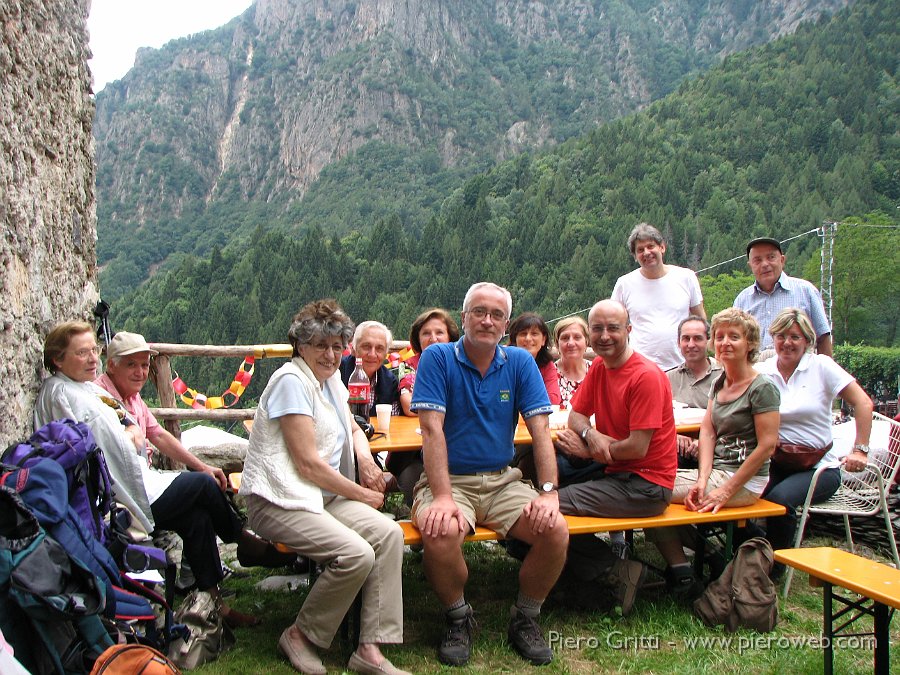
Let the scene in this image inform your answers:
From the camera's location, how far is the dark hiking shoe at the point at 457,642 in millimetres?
2791

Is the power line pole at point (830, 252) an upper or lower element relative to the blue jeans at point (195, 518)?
upper

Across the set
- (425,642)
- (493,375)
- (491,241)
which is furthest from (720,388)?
(491,241)

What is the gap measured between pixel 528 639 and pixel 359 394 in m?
1.49

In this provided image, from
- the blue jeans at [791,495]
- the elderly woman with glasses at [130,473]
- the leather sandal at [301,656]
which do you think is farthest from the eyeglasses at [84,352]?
the blue jeans at [791,495]

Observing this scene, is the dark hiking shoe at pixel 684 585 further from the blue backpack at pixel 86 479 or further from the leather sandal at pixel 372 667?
the blue backpack at pixel 86 479

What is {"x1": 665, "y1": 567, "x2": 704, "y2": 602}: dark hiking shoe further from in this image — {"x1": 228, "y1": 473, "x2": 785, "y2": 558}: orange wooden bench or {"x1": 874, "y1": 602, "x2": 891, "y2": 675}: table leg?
{"x1": 874, "y1": 602, "x2": 891, "y2": 675}: table leg

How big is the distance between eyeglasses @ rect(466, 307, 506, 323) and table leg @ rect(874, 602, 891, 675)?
1657mm

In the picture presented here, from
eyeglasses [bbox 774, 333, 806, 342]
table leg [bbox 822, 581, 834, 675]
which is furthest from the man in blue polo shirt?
eyeglasses [bbox 774, 333, 806, 342]

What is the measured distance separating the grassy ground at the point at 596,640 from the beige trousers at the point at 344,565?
0.64 feet

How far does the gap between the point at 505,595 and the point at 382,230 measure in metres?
62.5

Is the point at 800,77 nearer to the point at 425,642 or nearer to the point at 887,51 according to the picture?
the point at 887,51

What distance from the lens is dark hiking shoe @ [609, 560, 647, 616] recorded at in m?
3.24

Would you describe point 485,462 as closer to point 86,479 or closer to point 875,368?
point 86,479

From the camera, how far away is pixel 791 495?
353 cm
